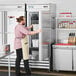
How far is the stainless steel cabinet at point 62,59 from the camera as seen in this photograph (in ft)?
19.4

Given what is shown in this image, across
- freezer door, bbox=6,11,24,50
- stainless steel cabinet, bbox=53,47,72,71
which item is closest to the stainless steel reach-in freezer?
freezer door, bbox=6,11,24,50

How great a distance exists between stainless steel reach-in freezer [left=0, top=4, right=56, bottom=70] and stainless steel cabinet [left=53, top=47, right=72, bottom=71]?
6.8 inches

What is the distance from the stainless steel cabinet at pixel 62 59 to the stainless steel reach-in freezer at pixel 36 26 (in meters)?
0.17

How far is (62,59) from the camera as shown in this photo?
596 cm

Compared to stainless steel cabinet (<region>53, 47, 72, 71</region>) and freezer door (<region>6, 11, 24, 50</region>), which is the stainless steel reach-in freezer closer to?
freezer door (<region>6, 11, 24, 50</region>)

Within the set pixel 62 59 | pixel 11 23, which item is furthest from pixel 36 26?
pixel 62 59

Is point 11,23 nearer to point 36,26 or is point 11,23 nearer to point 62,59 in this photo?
point 36,26

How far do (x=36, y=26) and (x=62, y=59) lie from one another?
1.15 m

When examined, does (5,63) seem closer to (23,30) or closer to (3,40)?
(3,40)

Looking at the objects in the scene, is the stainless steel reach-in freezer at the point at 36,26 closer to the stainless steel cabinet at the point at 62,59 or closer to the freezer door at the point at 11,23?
the freezer door at the point at 11,23

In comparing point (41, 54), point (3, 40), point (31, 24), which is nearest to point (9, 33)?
point (3, 40)

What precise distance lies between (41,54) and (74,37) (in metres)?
1.08

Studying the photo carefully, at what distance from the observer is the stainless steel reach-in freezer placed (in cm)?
593

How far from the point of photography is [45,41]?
604cm
